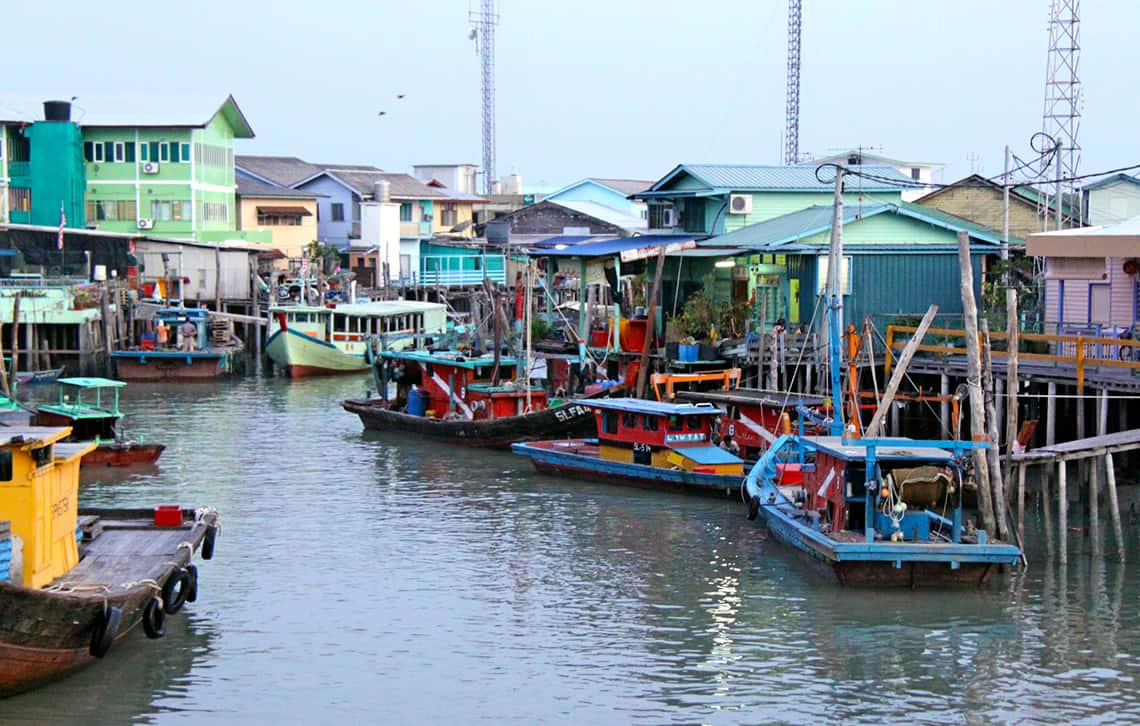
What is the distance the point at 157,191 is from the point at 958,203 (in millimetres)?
33864

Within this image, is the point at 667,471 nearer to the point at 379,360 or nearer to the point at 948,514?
the point at 948,514

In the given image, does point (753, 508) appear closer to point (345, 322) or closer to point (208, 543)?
point (208, 543)

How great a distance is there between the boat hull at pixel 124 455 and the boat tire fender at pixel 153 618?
1493 cm

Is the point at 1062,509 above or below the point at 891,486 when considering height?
below

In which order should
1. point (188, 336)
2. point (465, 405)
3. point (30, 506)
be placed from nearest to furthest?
1. point (30, 506)
2. point (465, 405)
3. point (188, 336)

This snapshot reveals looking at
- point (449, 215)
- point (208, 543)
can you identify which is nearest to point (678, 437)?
point (208, 543)

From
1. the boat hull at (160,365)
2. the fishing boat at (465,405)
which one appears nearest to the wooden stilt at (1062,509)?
the fishing boat at (465,405)

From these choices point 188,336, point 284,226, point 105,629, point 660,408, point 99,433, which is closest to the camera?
point 105,629

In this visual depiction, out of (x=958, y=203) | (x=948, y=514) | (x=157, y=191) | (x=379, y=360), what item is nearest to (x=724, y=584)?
(x=948, y=514)

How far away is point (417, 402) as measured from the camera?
Result: 3962cm

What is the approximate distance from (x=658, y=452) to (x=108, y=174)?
4064cm

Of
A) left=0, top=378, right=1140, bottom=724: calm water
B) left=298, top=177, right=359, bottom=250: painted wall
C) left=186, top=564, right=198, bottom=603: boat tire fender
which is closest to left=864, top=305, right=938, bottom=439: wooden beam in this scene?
left=0, top=378, right=1140, bottom=724: calm water

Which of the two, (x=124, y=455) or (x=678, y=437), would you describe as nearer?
(x=678, y=437)

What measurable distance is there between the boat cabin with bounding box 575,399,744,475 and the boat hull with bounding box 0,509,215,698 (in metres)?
12.9
